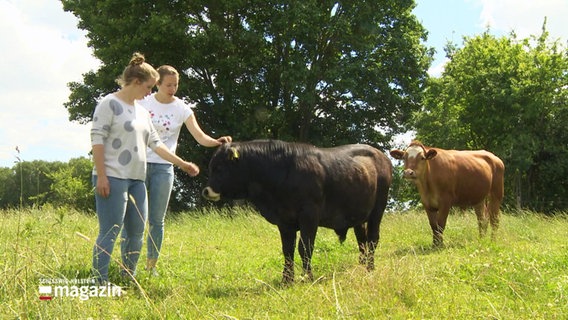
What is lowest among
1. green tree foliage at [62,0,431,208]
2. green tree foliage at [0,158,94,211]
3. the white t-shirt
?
green tree foliage at [0,158,94,211]

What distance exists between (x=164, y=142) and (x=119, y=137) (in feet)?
3.25

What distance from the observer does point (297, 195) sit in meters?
5.12

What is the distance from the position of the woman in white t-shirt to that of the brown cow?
4.48m

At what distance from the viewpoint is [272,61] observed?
19.8 metres

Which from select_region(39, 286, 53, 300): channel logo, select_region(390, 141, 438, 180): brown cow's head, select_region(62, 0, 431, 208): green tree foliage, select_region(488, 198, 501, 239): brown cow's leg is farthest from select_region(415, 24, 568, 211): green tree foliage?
select_region(39, 286, 53, 300): channel logo

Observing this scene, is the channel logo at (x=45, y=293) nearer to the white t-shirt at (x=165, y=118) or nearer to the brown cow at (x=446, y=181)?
the white t-shirt at (x=165, y=118)

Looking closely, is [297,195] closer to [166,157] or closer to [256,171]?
[256,171]

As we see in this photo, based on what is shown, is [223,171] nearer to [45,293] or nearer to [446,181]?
[45,293]

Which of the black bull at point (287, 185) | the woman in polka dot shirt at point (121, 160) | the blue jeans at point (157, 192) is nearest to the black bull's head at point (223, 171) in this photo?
the black bull at point (287, 185)

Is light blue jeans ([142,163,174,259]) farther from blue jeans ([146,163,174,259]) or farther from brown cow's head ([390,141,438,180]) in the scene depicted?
brown cow's head ([390,141,438,180])

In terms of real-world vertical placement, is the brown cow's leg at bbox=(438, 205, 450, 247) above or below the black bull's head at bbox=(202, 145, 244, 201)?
below

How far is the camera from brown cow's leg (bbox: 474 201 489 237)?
29.6 feet

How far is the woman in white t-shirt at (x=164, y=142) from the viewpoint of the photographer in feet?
16.5

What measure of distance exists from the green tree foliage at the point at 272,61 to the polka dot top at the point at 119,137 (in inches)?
523
